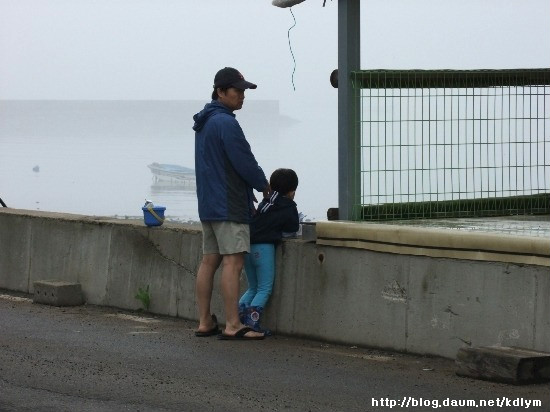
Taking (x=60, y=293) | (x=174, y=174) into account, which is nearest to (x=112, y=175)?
(x=174, y=174)

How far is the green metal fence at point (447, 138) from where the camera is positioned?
11.3 metres

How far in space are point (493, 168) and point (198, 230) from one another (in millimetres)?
2511

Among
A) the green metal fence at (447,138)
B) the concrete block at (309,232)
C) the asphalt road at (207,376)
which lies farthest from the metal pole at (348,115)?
the asphalt road at (207,376)

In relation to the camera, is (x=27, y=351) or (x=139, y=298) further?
(x=139, y=298)

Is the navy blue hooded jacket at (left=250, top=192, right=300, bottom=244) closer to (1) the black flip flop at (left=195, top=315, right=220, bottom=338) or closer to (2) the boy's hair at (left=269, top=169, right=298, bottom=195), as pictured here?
(2) the boy's hair at (left=269, top=169, right=298, bottom=195)

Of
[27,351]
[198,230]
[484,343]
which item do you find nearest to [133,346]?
[27,351]

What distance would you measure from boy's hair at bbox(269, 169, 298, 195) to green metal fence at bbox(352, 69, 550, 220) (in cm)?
52

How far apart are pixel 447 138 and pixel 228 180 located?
1749 millimetres

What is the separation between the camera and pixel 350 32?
1157 centimetres

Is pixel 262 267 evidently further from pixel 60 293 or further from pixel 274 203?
pixel 60 293

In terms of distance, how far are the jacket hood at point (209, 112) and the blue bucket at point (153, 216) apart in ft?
5.99

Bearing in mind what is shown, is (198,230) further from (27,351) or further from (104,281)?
(27,351)

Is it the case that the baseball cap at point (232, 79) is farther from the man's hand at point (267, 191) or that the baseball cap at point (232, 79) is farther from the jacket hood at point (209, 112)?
the man's hand at point (267, 191)

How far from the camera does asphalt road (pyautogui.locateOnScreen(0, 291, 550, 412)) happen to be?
8.52 metres
